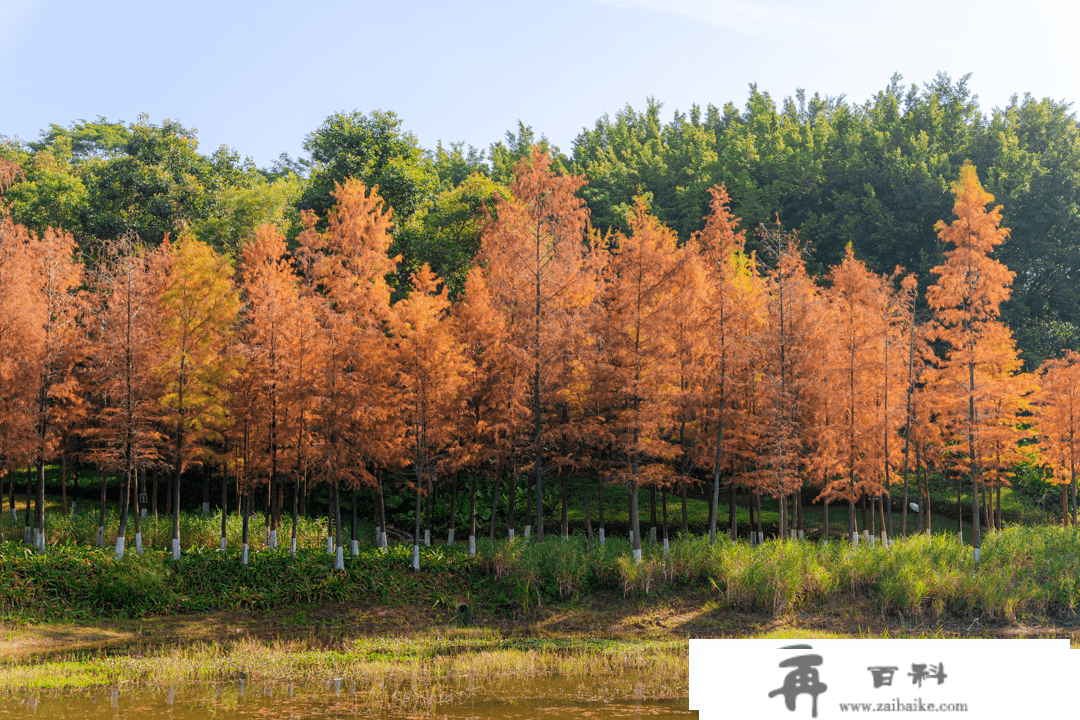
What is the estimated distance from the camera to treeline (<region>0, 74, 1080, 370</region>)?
4097 centimetres

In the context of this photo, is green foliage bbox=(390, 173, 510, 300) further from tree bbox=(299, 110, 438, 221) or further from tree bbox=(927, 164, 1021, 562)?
tree bbox=(927, 164, 1021, 562)

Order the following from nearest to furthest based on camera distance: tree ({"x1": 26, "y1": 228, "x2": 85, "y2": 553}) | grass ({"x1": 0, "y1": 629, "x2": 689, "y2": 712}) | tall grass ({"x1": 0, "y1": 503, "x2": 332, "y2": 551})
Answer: grass ({"x1": 0, "y1": 629, "x2": 689, "y2": 712}), tree ({"x1": 26, "y1": 228, "x2": 85, "y2": 553}), tall grass ({"x1": 0, "y1": 503, "x2": 332, "y2": 551})

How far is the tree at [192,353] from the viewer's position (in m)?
24.9

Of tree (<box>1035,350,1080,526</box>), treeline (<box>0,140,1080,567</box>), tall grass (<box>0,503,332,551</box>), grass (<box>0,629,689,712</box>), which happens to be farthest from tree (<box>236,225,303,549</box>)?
tree (<box>1035,350,1080,526</box>)

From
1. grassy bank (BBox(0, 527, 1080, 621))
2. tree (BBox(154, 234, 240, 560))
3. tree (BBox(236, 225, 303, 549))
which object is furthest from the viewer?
tree (BBox(154, 234, 240, 560))

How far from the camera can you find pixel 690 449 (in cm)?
2659

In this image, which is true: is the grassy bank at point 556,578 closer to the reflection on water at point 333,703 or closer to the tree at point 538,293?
the tree at point 538,293

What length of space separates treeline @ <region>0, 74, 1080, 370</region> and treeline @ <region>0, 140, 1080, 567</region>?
20.6 feet

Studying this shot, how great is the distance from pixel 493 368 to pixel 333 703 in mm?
13920

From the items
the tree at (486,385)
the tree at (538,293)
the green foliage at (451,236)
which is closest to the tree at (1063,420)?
the tree at (538,293)

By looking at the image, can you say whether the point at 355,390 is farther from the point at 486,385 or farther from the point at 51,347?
the point at 51,347

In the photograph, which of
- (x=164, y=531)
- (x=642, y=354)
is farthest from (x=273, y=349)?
(x=642, y=354)

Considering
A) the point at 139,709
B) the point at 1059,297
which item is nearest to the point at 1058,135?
the point at 1059,297

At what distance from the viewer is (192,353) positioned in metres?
25.4
